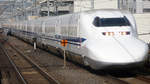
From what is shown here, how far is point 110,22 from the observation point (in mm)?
12992

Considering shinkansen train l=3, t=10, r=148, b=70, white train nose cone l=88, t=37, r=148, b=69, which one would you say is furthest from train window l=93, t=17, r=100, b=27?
white train nose cone l=88, t=37, r=148, b=69

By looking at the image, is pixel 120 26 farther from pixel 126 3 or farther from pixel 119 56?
pixel 126 3

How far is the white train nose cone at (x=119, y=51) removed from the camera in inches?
442

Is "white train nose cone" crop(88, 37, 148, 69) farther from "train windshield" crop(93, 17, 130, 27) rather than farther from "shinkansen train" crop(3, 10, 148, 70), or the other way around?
"train windshield" crop(93, 17, 130, 27)

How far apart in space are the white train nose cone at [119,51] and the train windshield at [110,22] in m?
0.98

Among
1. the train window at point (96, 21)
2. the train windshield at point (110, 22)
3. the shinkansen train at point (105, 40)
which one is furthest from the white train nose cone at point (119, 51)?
the train window at point (96, 21)

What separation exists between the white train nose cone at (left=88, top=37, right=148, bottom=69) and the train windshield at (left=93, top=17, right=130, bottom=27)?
0.98 metres

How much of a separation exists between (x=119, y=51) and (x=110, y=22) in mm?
2018

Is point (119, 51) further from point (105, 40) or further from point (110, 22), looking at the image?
point (110, 22)

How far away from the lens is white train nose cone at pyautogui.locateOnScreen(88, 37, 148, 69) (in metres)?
11.2

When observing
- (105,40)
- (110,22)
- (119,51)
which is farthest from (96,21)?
(119,51)

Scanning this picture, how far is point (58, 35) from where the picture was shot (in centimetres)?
1947

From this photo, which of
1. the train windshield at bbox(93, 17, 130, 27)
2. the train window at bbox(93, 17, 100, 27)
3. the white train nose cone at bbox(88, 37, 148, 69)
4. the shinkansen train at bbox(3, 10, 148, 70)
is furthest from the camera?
the train window at bbox(93, 17, 100, 27)

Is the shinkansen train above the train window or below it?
below
